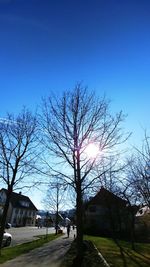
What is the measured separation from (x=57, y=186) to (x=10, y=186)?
2.89 m

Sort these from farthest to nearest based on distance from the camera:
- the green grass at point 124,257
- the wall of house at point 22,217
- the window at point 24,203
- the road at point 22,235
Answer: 1. the window at point 24,203
2. the wall of house at point 22,217
3. the road at point 22,235
4. the green grass at point 124,257

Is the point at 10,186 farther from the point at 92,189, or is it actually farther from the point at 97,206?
the point at 97,206

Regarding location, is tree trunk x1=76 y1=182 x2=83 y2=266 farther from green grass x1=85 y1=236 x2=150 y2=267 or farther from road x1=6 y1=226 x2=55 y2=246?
road x1=6 y1=226 x2=55 y2=246

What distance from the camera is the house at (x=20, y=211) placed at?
86.1m

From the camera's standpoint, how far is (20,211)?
3612 inches

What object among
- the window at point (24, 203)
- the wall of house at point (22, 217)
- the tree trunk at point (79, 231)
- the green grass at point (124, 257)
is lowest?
the green grass at point (124, 257)

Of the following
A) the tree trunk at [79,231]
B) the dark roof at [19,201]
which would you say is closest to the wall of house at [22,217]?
the dark roof at [19,201]

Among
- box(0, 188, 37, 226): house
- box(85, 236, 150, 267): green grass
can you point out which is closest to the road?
box(85, 236, 150, 267): green grass

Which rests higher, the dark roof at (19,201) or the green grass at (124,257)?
the dark roof at (19,201)

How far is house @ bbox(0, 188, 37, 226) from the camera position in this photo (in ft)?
283

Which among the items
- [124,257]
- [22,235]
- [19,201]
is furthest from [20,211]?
[124,257]

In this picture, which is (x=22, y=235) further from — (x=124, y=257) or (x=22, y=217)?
(x=22, y=217)

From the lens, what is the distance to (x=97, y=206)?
65.9 meters

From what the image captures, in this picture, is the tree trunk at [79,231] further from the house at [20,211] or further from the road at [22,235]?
the house at [20,211]
